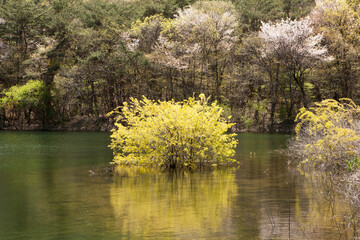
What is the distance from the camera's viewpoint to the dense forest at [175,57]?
1813 inches

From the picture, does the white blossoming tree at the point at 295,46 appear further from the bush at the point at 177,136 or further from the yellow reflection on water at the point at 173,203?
the yellow reflection on water at the point at 173,203

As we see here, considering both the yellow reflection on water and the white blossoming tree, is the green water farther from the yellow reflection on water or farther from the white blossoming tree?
the white blossoming tree

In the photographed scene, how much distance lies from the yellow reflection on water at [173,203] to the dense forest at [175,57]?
107 ft

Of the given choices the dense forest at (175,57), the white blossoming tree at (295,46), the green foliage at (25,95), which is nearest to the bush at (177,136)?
the dense forest at (175,57)

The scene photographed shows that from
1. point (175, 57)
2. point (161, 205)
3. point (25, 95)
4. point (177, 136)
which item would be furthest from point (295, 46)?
point (161, 205)

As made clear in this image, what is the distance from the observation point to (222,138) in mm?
17906

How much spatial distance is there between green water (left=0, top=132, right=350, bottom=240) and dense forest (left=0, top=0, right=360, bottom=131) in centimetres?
3087

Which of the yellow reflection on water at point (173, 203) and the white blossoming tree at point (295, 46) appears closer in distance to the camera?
the yellow reflection on water at point (173, 203)

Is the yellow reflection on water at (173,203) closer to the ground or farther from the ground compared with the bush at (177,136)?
closer to the ground

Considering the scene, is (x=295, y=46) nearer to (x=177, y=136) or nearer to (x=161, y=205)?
(x=177, y=136)

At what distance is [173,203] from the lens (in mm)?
11547

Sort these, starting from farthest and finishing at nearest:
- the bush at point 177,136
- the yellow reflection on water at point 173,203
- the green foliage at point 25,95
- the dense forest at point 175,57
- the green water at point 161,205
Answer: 1. the green foliage at point 25,95
2. the dense forest at point 175,57
3. the bush at point 177,136
4. the yellow reflection on water at point 173,203
5. the green water at point 161,205

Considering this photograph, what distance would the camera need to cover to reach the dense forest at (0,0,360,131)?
46.1 meters

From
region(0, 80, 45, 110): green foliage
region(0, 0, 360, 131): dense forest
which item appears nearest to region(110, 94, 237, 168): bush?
region(0, 0, 360, 131): dense forest
